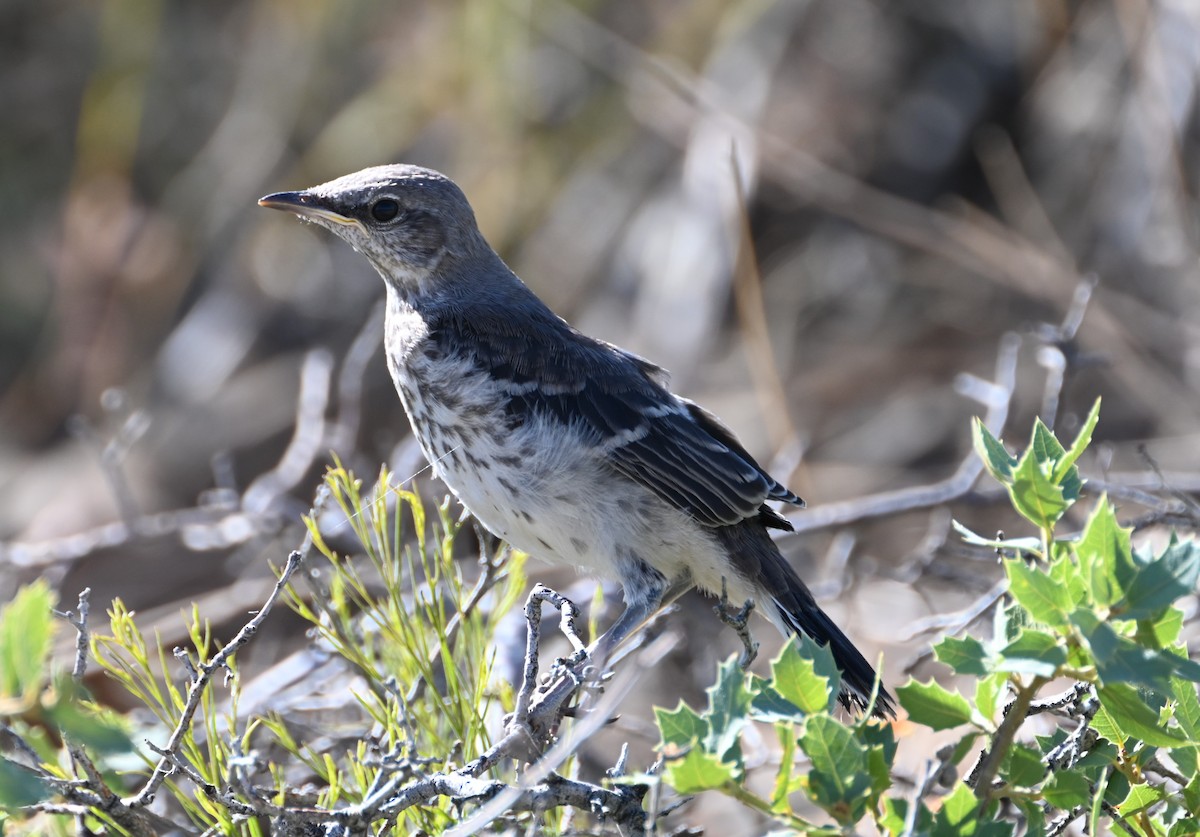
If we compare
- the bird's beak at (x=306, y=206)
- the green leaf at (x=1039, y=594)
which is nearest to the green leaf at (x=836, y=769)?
the green leaf at (x=1039, y=594)

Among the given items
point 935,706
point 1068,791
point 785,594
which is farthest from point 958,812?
point 785,594

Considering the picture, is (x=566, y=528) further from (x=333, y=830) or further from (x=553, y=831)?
(x=333, y=830)

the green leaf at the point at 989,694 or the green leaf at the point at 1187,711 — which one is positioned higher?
the green leaf at the point at 989,694

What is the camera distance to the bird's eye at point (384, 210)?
152 inches

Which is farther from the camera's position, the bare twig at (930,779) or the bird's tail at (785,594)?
the bird's tail at (785,594)

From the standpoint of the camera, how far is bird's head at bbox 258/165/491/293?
3824 mm

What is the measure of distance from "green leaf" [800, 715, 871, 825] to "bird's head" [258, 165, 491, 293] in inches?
97.1

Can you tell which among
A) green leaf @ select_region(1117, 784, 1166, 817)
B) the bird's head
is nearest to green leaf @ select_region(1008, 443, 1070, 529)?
green leaf @ select_region(1117, 784, 1166, 817)

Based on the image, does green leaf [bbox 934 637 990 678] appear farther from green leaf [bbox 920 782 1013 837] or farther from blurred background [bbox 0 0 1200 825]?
blurred background [bbox 0 0 1200 825]

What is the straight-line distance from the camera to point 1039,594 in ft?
5.76

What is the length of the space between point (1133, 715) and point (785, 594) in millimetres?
1654

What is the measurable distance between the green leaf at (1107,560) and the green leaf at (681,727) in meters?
0.57

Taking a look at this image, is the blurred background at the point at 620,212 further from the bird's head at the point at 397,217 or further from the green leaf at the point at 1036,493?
the green leaf at the point at 1036,493

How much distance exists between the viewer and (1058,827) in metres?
2.21
